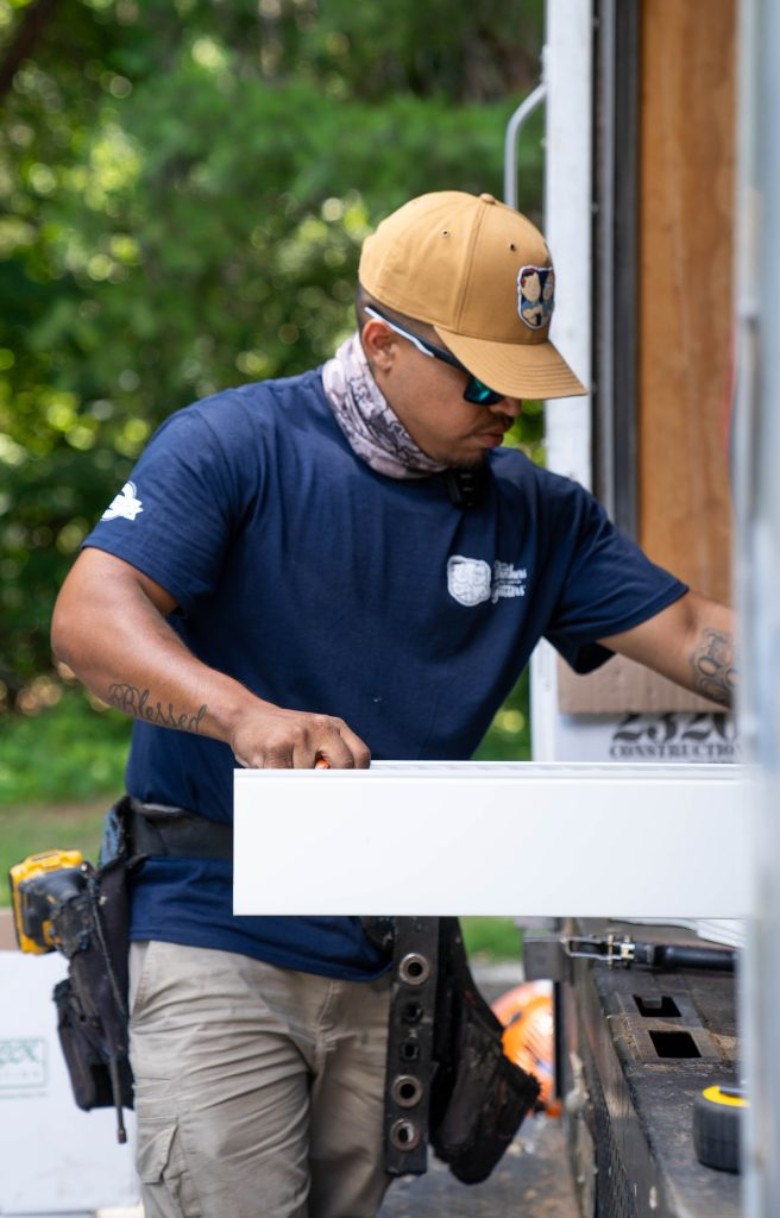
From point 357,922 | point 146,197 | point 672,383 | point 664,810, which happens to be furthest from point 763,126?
point 146,197

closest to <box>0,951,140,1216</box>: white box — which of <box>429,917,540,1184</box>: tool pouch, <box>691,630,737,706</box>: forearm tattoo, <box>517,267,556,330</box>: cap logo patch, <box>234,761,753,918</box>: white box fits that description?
<box>429,917,540,1184</box>: tool pouch

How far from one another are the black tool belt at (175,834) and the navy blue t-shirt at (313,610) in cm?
2

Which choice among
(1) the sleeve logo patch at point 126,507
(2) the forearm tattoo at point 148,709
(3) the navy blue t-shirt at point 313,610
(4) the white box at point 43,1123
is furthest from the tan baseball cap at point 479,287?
(4) the white box at point 43,1123

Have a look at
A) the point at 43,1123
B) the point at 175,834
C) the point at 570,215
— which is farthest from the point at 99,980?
the point at 570,215

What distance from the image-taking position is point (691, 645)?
292cm

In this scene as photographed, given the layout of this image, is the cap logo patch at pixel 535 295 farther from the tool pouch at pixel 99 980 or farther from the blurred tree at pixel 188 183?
the blurred tree at pixel 188 183

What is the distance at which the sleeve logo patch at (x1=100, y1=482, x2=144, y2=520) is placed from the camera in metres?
2.40

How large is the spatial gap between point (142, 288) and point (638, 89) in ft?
22.0

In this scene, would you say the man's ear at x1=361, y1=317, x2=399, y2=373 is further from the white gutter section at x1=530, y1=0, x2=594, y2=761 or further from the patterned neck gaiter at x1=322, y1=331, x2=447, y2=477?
the white gutter section at x1=530, y1=0, x2=594, y2=761

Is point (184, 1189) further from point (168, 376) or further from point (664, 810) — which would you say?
point (168, 376)

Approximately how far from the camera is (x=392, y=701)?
8.82 feet

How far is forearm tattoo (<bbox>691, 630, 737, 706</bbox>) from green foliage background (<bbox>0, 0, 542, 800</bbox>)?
6.03 m

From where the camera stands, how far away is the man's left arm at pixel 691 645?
2.88m

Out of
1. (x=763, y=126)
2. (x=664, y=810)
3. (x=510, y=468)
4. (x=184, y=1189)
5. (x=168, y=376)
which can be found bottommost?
(x=184, y=1189)
